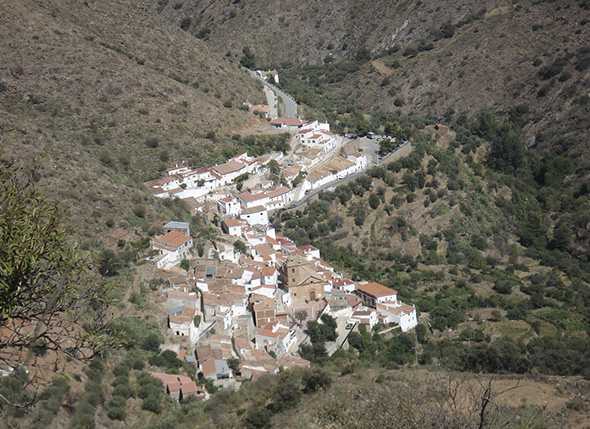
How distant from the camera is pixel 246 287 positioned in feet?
97.5

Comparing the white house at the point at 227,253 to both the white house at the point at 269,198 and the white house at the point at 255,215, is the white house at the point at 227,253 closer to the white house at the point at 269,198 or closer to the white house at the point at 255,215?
the white house at the point at 255,215

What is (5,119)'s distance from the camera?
33656mm

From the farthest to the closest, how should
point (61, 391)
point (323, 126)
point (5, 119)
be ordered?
point (323, 126) < point (5, 119) < point (61, 391)

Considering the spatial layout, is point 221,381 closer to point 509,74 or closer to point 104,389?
point 104,389

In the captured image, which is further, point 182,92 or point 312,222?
point 182,92

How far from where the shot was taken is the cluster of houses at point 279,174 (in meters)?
38.2

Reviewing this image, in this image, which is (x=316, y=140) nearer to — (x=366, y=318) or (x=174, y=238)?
(x=174, y=238)

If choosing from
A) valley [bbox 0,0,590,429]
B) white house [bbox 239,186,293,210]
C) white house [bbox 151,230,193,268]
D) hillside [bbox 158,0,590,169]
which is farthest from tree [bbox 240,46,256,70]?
white house [bbox 151,230,193,268]

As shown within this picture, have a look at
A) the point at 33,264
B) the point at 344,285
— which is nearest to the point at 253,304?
the point at 344,285

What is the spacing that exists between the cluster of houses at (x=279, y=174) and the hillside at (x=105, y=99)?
5.93 feet

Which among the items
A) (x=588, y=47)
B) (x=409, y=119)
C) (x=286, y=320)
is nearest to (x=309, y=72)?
(x=409, y=119)

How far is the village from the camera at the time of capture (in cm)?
2486

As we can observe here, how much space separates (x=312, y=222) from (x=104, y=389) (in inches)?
818

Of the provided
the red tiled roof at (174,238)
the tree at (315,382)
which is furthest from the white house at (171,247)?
the tree at (315,382)
